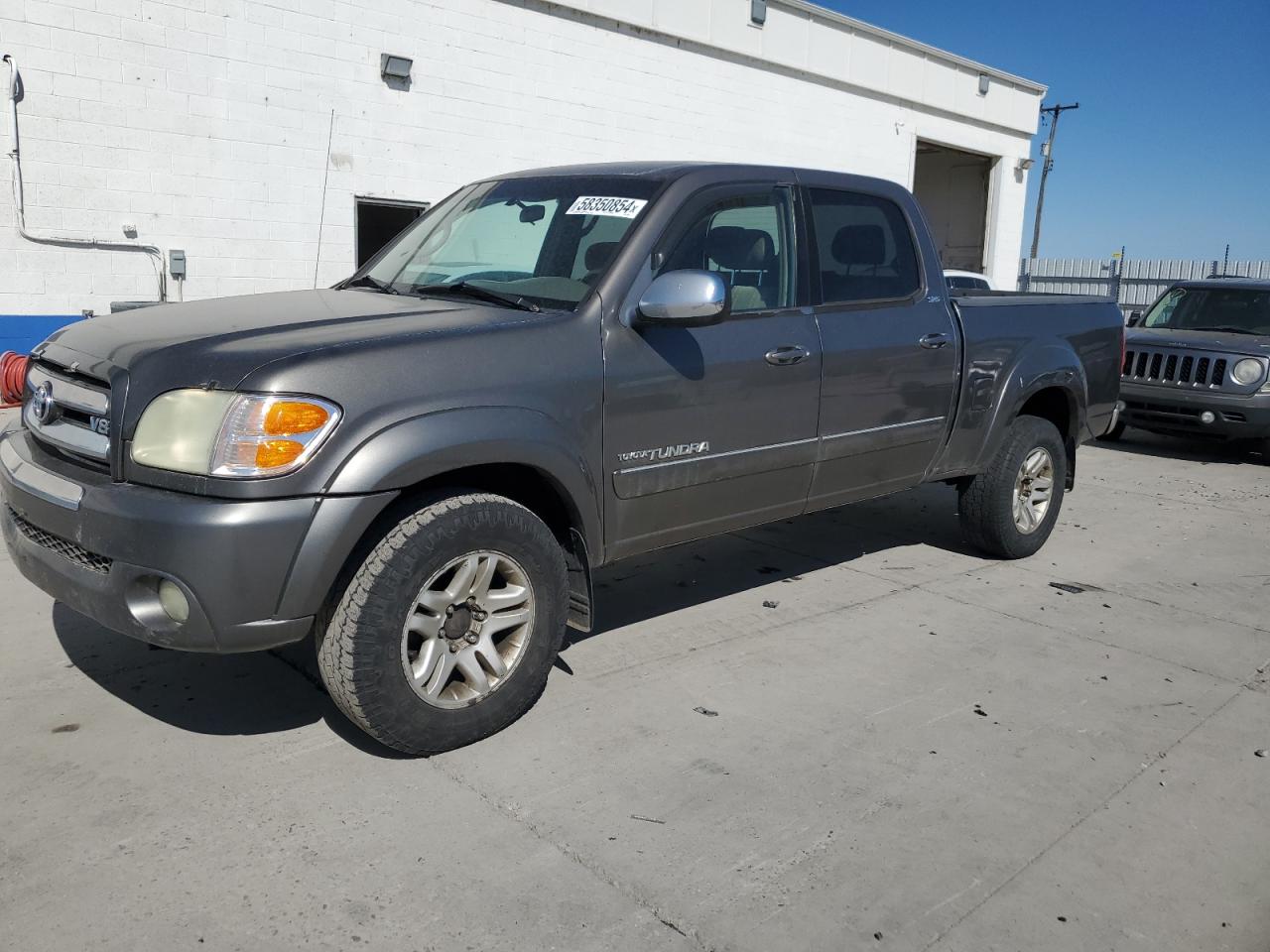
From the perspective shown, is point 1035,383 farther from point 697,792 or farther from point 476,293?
point 697,792

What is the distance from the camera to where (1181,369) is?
9.77m

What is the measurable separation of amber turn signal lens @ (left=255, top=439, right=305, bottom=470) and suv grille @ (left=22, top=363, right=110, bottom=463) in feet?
1.77

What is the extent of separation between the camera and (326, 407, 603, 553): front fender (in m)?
2.98

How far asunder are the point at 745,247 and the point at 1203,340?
7.49m

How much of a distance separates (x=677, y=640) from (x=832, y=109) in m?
14.6

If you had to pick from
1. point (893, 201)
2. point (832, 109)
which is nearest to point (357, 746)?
point (893, 201)

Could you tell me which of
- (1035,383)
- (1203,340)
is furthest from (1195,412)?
(1035,383)

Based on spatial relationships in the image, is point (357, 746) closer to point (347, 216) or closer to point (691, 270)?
point (691, 270)

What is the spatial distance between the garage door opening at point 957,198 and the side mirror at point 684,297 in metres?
19.2

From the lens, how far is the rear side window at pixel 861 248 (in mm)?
4543

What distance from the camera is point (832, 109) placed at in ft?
56.1

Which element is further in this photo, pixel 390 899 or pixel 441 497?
pixel 441 497

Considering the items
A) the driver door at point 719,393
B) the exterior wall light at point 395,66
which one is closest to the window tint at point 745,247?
the driver door at point 719,393

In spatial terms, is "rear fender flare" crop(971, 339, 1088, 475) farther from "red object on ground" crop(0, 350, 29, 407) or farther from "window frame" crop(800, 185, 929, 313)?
"red object on ground" crop(0, 350, 29, 407)
